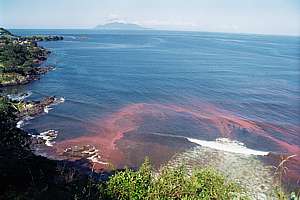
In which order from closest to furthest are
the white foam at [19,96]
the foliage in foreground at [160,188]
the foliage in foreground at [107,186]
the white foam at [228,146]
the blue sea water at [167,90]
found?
the foliage in foreground at [160,188]
the foliage in foreground at [107,186]
the white foam at [228,146]
the blue sea water at [167,90]
the white foam at [19,96]

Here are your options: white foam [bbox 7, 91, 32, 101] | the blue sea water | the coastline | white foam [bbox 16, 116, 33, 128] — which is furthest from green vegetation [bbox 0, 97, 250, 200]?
white foam [bbox 7, 91, 32, 101]

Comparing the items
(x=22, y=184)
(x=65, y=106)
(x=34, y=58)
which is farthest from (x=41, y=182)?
(x=34, y=58)

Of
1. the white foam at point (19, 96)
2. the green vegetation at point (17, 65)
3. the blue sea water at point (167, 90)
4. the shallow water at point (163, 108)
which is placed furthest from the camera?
the green vegetation at point (17, 65)

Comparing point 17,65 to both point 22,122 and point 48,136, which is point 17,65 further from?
point 48,136

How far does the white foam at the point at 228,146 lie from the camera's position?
35844 mm

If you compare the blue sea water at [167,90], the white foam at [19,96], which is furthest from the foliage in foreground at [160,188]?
the white foam at [19,96]

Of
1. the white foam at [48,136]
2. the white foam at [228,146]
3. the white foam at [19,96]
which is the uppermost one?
the white foam at [19,96]

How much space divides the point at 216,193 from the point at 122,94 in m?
42.8

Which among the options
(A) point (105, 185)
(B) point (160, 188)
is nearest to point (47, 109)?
(A) point (105, 185)

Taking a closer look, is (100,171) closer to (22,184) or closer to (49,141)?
(49,141)

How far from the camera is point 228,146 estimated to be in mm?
36906

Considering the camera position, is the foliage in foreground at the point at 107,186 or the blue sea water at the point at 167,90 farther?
the blue sea water at the point at 167,90

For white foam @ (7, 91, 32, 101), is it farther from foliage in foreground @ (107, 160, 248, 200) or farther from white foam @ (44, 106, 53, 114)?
A: foliage in foreground @ (107, 160, 248, 200)

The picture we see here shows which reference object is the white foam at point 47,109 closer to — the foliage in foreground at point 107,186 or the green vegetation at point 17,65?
the green vegetation at point 17,65
